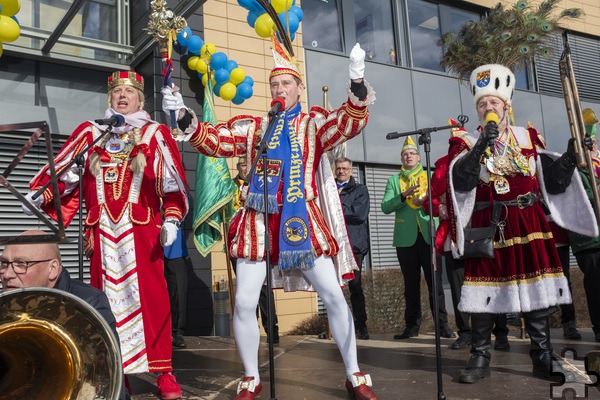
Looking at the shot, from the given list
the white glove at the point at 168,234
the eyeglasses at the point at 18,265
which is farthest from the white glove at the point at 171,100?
the eyeglasses at the point at 18,265

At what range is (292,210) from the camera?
389 cm

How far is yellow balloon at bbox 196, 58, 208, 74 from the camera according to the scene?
814 cm

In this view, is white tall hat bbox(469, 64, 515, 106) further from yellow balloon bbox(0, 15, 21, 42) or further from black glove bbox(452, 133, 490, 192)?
yellow balloon bbox(0, 15, 21, 42)

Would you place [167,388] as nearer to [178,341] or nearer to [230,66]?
[178,341]

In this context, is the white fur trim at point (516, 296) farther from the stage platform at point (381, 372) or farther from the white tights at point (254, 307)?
the white tights at point (254, 307)

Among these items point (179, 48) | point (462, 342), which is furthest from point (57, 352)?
point (179, 48)

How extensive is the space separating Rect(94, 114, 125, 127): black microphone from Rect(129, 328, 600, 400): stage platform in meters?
1.88

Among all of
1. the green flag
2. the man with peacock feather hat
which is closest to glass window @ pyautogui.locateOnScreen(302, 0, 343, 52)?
the green flag

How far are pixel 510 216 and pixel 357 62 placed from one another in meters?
1.63

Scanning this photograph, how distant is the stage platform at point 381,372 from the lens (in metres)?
3.88

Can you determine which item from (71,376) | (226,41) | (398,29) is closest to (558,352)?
(71,376)

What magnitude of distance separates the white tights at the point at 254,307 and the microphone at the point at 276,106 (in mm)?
961

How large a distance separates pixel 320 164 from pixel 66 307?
2400mm

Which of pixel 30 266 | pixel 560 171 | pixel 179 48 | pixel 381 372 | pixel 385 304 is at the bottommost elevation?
pixel 381 372
